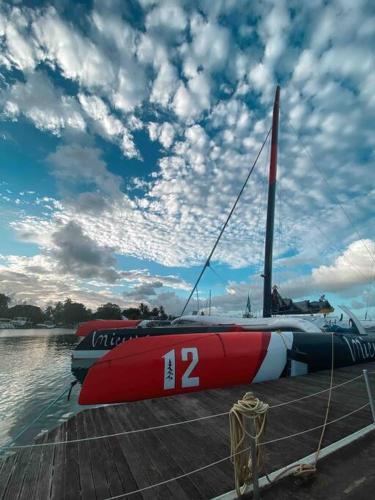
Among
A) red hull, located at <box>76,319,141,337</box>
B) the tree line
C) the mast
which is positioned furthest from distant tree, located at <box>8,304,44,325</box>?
the mast

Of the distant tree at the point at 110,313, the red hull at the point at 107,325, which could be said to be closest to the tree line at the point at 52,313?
the distant tree at the point at 110,313

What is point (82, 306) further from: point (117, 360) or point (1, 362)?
point (117, 360)

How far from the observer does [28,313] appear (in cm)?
11662

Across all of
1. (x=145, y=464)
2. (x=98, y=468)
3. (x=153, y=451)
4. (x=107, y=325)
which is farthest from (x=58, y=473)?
(x=107, y=325)

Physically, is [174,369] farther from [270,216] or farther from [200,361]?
[270,216]

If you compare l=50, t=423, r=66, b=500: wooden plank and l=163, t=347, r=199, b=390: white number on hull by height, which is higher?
l=163, t=347, r=199, b=390: white number on hull

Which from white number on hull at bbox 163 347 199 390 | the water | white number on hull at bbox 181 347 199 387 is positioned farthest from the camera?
Result: the water

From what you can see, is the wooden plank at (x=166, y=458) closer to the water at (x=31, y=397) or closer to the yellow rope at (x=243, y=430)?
the yellow rope at (x=243, y=430)

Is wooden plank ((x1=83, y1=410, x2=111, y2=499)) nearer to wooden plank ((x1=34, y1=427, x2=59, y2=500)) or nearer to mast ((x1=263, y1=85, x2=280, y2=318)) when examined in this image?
wooden plank ((x1=34, y1=427, x2=59, y2=500))

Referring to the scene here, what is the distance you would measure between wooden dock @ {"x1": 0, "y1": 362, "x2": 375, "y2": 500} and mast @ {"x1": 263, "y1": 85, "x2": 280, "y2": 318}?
30.0 feet

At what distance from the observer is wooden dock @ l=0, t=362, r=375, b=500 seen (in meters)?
2.96

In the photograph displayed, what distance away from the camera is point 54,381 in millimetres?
13477

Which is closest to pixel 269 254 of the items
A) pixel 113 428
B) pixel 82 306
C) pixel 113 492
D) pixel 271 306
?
pixel 271 306

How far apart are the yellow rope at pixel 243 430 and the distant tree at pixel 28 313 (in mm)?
132657
